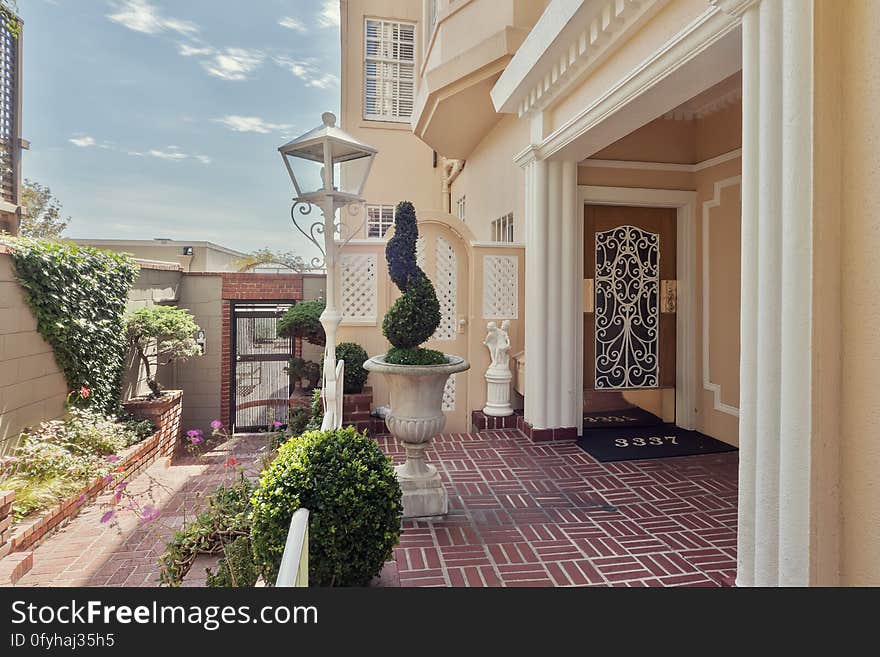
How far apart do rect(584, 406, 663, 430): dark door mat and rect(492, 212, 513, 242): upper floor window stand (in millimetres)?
2932

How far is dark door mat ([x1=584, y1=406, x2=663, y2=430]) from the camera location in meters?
6.46

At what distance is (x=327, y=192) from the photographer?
153 inches

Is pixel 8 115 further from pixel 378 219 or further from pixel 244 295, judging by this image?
pixel 378 219

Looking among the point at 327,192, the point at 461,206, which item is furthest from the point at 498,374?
the point at 461,206

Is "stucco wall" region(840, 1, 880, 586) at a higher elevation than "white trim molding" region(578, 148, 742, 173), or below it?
below

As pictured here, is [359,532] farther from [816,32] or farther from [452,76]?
[452,76]

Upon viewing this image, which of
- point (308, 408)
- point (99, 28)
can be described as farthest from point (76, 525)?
point (99, 28)

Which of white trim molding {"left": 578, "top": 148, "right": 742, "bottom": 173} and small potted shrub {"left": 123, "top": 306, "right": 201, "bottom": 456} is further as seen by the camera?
small potted shrub {"left": 123, "top": 306, "right": 201, "bottom": 456}

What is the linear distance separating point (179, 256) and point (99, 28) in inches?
452

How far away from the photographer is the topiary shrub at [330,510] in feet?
7.52

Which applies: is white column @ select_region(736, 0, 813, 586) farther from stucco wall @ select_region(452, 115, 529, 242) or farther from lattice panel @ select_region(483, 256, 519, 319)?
stucco wall @ select_region(452, 115, 529, 242)

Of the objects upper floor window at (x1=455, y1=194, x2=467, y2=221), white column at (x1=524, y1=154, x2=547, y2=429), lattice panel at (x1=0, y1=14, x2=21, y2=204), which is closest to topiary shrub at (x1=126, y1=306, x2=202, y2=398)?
lattice panel at (x1=0, y1=14, x2=21, y2=204)

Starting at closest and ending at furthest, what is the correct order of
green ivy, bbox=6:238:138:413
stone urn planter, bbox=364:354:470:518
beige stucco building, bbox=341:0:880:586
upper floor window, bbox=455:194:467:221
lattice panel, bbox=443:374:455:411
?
beige stucco building, bbox=341:0:880:586 → stone urn planter, bbox=364:354:470:518 → green ivy, bbox=6:238:138:413 → lattice panel, bbox=443:374:455:411 → upper floor window, bbox=455:194:467:221

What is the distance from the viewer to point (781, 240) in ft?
7.16
